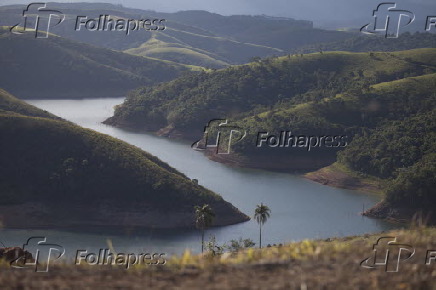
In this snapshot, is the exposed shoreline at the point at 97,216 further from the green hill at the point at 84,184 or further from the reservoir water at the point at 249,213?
the reservoir water at the point at 249,213

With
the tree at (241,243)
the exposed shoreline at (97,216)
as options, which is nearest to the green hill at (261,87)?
the exposed shoreline at (97,216)

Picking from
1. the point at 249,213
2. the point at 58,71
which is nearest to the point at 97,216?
the point at 249,213

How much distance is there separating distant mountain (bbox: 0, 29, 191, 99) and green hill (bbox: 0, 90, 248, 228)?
313ft

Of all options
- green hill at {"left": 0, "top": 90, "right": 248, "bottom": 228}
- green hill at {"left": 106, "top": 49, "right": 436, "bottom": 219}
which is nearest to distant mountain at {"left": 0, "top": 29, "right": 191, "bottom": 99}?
green hill at {"left": 106, "top": 49, "right": 436, "bottom": 219}

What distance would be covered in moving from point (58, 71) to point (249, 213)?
118 meters

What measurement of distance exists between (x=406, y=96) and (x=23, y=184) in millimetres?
67258

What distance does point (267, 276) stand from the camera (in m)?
9.78

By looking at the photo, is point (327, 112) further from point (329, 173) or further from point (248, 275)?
point (248, 275)

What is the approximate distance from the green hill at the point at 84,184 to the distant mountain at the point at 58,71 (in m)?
95.4

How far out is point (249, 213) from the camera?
6281cm

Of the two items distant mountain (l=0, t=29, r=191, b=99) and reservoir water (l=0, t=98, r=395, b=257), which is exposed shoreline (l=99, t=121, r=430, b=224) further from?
distant mountain (l=0, t=29, r=191, b=99)

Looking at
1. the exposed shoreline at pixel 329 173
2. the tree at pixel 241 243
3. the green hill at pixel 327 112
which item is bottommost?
the tree at pixel 241 243

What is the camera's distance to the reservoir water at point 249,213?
51.6m

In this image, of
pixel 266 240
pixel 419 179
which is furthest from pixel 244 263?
pixel 419 179
